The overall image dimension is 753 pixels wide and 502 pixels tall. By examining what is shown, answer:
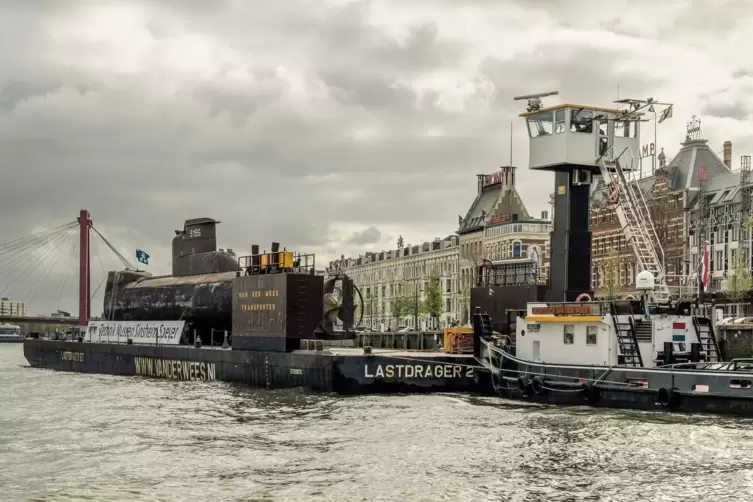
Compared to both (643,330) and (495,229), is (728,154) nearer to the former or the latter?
(495,229)

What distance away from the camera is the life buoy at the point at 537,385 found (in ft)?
121

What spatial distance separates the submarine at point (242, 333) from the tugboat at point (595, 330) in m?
3.34

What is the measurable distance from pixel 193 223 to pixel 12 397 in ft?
64.6

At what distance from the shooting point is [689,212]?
89.9 meters

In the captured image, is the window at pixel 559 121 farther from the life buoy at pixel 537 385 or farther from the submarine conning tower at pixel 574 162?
the life buoy at pixel 537 385

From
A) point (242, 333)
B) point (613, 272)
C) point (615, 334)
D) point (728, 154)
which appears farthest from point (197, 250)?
point (728, 154)

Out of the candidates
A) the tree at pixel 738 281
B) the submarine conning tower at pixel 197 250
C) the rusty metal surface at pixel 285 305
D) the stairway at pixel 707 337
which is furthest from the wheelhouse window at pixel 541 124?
the tree at pixel 738 281

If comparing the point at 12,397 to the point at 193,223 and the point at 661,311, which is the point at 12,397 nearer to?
the point at 193,223

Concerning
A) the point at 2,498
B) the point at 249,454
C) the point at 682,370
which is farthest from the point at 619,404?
the point at 2,498

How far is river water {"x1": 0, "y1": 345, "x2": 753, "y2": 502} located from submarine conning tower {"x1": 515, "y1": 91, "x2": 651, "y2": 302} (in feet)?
24.0

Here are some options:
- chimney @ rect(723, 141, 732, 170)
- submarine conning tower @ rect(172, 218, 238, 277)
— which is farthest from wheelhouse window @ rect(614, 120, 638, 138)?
chimney @ rect(723, 141, 732, 170)

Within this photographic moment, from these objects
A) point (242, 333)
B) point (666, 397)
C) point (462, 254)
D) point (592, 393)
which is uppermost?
point (462, 254)

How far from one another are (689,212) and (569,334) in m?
56.7

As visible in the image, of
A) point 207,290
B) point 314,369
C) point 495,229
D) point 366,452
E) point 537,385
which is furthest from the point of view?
point 495,229
